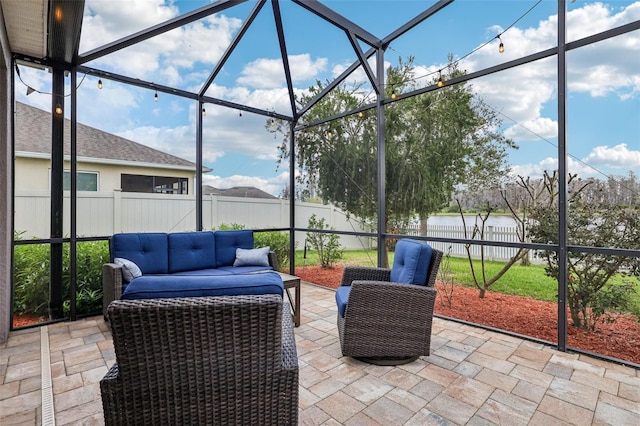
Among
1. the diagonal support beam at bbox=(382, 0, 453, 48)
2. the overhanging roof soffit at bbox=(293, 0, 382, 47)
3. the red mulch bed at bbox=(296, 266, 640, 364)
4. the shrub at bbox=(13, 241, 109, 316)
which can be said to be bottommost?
the red mulch bed at bbox=(296, 266, 640, 364)

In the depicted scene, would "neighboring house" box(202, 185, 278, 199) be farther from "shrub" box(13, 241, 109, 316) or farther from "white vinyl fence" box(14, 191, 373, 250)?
"shrub" box(13, 241, 109, 316)

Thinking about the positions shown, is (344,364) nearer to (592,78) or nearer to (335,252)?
(335,252)

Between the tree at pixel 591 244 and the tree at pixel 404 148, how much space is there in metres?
0.76

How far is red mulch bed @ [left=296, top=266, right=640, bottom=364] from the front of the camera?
9.65 ft

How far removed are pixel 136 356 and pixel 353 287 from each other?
176cm

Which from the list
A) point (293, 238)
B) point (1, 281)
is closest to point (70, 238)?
point (1, 281)

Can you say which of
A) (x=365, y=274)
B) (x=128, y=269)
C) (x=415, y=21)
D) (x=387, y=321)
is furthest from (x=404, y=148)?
(x=128, y=269)

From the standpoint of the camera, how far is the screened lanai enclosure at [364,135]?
2996 millimetres

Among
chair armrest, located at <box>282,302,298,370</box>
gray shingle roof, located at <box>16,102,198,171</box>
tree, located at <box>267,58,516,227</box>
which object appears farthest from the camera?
tree, located at <box>267,58,516,227</box>

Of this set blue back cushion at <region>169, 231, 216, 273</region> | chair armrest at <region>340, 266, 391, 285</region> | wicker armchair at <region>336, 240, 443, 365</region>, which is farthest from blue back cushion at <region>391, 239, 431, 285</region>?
blue back cushion at <region>169, 231, 216, 273</region>

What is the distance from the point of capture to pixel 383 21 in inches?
166

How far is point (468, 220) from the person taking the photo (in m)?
3.90

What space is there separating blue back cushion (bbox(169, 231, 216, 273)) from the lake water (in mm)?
2878

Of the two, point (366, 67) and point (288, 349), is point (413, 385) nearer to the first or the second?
point (288, 349)
